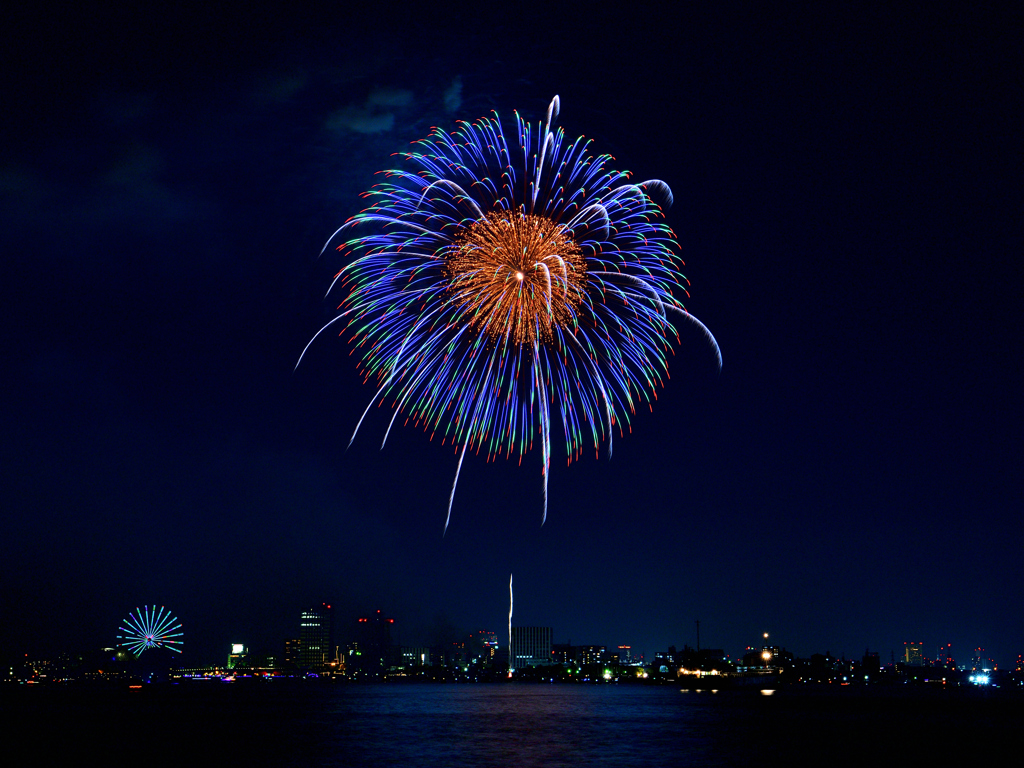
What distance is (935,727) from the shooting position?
3479 inches

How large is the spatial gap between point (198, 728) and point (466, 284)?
195ft

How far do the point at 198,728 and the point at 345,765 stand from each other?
37.3m

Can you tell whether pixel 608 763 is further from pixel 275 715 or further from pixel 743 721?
pixel 275 715

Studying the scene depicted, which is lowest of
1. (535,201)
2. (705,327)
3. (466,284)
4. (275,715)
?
(275,715)

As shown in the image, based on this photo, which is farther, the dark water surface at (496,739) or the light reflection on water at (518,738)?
the dark water surface at (496,739)

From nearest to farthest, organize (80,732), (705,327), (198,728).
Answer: (705,327)
(80,732)
(198,728)

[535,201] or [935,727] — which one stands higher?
[535,201]

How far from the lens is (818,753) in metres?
57.5

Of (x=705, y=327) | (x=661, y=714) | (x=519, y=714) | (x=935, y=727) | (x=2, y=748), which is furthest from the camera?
(x=661, y=714)

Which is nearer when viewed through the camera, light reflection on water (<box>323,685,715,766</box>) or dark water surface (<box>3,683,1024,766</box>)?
light reflection on water (<box>323,685,715,766</box>)

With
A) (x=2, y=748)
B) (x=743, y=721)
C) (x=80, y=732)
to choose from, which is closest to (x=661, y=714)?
(x=743, y=721)

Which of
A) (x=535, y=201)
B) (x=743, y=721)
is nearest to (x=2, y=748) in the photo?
(x=535, y=201)

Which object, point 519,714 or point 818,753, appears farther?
point 519,714

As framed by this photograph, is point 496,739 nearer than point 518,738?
Yes
